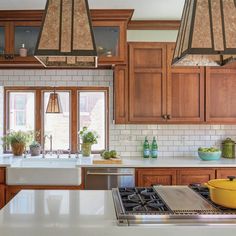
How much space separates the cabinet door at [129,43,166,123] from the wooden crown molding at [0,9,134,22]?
1.29ft

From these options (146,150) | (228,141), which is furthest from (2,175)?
(228,141)

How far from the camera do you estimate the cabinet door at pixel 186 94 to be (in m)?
4.01

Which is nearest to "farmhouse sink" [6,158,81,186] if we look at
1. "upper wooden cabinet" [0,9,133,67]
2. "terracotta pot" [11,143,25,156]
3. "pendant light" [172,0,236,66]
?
"terracotta pot" [11,143,25,156]

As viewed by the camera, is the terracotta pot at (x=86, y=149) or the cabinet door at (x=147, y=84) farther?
the terracotta pot at (x=86, y=149)

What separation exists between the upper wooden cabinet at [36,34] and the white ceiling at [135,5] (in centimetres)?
10

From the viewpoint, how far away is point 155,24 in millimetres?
4098

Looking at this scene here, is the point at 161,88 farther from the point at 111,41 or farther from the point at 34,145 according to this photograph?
the point at 34,145

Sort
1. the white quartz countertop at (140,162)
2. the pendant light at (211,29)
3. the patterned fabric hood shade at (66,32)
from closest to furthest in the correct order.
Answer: the pendant light at (211,29) → the patterned fabric hood shade at (66,32) → the white quartz countertop at (140,162)

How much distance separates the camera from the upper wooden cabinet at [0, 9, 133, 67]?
3.78m

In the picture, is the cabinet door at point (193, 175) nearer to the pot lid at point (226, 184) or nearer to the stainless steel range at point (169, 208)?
the stainless steel range at point (169, 208)

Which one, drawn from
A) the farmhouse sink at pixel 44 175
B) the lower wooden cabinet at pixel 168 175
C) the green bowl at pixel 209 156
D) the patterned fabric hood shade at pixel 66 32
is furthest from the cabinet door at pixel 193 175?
the patterned fabric hood shade at pixel 66 32

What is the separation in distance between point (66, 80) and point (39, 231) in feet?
10.1

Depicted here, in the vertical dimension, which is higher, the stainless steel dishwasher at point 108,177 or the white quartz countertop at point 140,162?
the white quartz countertop at point 140,162

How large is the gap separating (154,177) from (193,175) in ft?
1.47
